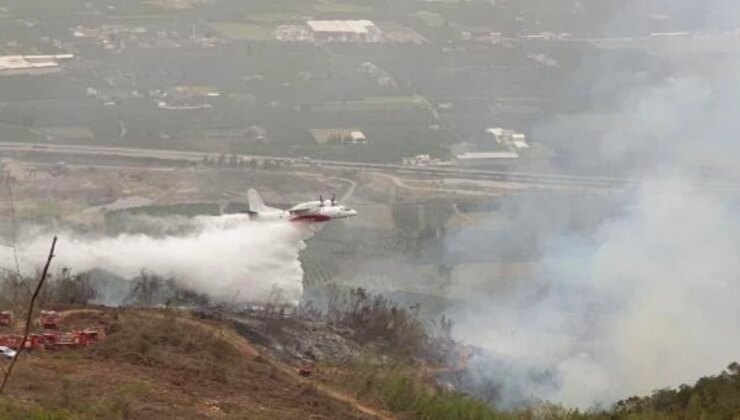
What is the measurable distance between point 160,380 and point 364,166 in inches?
1796

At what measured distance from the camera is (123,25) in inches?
3942

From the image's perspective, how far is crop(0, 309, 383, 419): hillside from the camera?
25094mm

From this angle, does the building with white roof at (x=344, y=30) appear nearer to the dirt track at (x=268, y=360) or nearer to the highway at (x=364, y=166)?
the highway at (x=364, y=166)

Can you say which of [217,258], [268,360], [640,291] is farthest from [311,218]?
[640,291]

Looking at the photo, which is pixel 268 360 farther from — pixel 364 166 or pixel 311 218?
pixel 364 166

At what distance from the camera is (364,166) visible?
243ft

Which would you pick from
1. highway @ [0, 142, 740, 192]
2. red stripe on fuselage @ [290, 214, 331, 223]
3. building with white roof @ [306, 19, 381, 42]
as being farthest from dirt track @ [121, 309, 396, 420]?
Answer: building with white roof @ [306, 19, 381, 42]

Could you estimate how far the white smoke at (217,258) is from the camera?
149 feet

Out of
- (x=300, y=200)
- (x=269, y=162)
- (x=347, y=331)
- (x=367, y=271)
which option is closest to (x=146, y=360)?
(x=347, y=331)

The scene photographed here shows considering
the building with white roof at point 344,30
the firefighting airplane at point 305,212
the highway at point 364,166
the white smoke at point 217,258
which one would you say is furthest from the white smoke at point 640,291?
the building with white roof at point 344,30

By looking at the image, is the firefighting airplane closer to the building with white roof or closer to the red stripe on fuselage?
the red stripe on fuselage

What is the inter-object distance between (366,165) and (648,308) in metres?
26.7

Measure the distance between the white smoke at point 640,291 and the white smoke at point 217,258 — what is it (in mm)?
10169

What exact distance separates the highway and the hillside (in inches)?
1424
